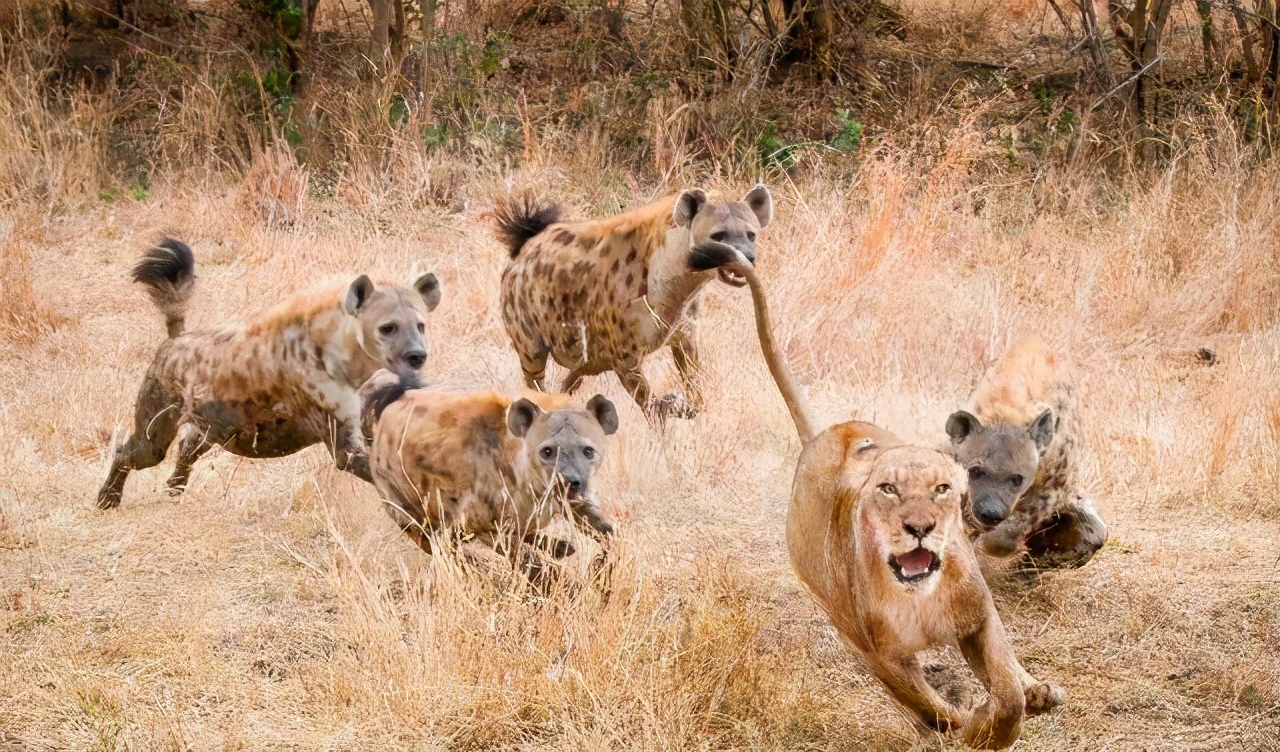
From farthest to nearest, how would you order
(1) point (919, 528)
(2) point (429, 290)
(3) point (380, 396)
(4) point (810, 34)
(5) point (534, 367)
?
(4) point (810, 34) → (5) point (534, 367) → (2) point (429, 290) → (3) point (380, 396) → (1) point (919, 528)

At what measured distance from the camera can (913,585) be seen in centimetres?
357

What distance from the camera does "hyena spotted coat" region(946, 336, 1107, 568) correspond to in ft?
15.3

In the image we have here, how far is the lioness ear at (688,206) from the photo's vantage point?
6301mm

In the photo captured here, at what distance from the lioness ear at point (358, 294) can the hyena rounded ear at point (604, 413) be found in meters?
1.02

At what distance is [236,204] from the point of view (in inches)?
396

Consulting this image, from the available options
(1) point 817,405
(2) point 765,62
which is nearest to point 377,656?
(1) point 817,405

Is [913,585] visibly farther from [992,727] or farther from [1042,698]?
[1042,698]

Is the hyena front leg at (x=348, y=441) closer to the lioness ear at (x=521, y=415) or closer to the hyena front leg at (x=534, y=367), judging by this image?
the lioness ear at (x=521, y=415)

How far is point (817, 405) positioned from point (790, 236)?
205 centimetres

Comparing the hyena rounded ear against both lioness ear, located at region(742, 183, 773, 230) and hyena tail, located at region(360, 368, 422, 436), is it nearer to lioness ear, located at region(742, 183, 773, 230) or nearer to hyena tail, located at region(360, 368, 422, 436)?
hyena tail, located at region(360, 368, 422, 436)

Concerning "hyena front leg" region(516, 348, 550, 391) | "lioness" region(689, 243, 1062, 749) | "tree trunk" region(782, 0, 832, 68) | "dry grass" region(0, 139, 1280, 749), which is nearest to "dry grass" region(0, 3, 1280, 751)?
"dry grass" region(0, 139, 1280, 749)

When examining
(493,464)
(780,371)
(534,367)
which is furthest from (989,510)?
(534,367)

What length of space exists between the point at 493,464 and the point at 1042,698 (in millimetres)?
1735

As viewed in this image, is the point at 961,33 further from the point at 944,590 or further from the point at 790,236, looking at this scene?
the point at 944,590
